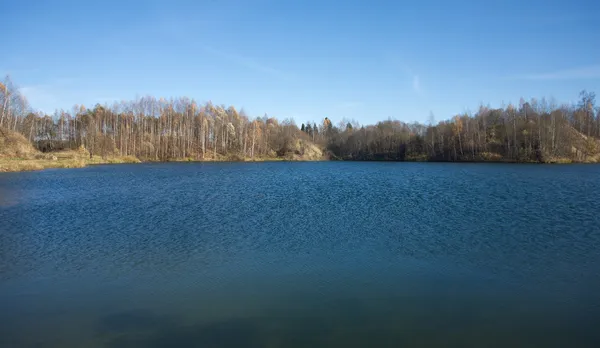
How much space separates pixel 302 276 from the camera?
40.0 ft

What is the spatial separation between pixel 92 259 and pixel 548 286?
1544 cm

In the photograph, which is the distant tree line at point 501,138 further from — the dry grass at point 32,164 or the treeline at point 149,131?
the dry grass at point 32,164

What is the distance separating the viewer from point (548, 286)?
11203 millimetres

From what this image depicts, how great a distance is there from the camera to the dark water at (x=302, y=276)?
8547 mm

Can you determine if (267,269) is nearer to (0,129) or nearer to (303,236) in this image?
(303,236)

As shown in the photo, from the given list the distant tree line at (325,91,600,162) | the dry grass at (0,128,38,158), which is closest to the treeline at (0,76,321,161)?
the dry grass at (0,128,38,158)

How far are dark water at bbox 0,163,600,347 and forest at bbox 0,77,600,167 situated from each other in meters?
65.3

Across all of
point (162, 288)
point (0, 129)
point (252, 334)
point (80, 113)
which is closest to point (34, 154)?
point (0, 129)

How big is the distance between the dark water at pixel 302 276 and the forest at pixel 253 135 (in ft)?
214

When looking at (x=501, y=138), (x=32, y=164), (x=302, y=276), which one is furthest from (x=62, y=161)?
(x=501, y=138)

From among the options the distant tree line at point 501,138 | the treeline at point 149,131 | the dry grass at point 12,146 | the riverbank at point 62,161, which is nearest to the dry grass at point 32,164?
the riverbank at point 62,161

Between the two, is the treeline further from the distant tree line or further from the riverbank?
the distant tree line

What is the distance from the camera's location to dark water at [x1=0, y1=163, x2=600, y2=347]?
855cm

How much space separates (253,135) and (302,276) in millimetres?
105785
